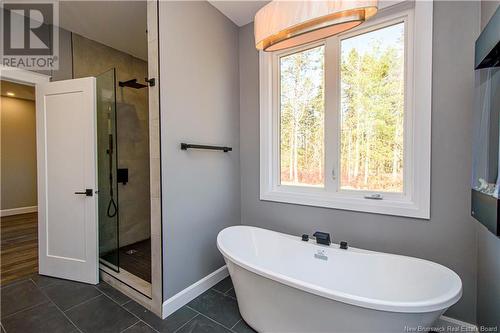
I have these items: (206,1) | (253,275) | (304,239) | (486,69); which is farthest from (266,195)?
(206,1)

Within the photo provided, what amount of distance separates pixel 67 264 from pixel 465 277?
3487mm

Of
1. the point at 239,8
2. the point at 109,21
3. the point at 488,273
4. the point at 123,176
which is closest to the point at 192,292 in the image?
the point at 123,176

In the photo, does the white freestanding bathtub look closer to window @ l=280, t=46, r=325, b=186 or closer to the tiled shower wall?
window @ l=280, t=46, r=325, b=186

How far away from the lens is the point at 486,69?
49.1 inches

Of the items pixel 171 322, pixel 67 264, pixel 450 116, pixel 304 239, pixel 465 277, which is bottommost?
pixel 171 322

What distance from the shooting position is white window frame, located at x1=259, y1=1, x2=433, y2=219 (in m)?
1.61

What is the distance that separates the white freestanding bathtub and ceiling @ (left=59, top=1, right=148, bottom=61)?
246 cm

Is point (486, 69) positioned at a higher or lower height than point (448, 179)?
higher

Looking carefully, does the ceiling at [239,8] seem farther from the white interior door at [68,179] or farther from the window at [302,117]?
the white interior door at [68,179]

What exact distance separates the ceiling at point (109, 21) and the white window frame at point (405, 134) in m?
1.45

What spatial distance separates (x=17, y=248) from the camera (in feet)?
10.0

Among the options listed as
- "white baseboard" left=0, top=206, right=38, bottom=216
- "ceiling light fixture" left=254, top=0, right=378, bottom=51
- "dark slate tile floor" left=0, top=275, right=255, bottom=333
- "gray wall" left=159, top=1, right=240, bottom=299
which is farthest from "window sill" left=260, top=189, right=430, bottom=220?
"white baseboard" left=0, top=206, right=38, bottom=216

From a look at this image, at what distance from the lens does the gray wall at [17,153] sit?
15.7 feet

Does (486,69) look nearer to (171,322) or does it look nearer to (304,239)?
(304,239)
